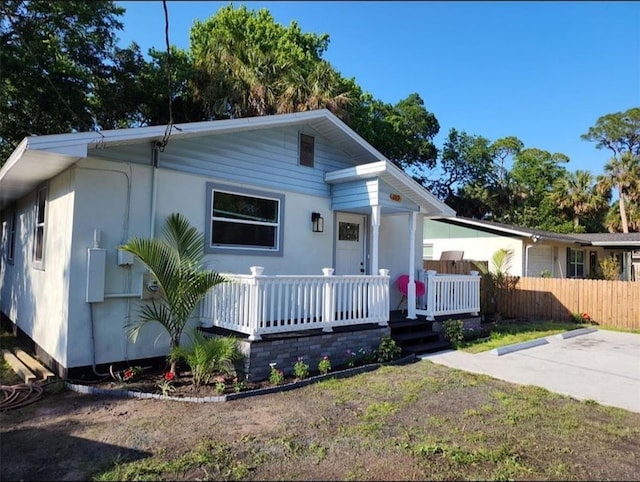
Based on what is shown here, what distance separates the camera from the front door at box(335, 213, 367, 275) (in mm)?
9117

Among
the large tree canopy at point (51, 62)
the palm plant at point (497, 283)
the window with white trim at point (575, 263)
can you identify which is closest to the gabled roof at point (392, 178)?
the palm plant at point (497, 283)

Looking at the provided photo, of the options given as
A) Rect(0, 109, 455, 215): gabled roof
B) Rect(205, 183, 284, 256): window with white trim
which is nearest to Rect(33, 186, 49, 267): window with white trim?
Rect(0, 109, 455, 215): gabled roof

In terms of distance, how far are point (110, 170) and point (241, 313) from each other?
272cm

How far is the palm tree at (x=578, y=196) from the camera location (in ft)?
101

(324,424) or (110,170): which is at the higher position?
(110,170)

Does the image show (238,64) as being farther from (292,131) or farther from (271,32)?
(292,131)

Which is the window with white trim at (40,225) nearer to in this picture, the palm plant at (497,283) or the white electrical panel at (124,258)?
the white electrical panel at (124,258)

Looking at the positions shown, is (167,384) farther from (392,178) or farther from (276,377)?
(392,178)

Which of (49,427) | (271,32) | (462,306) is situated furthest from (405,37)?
(271,32)

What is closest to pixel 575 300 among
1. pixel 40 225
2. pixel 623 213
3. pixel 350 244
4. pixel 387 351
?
pixel 350 244

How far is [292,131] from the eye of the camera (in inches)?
328

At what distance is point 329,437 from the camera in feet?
13.2

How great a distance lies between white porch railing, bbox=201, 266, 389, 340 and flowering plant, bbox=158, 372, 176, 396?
1040 millimetres

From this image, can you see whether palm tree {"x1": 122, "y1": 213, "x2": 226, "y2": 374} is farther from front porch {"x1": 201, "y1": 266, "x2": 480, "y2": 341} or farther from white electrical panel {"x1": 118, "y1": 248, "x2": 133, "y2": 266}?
front porch {"x1": 201, "y1": 266, "x2": 480, "y2": 341}
